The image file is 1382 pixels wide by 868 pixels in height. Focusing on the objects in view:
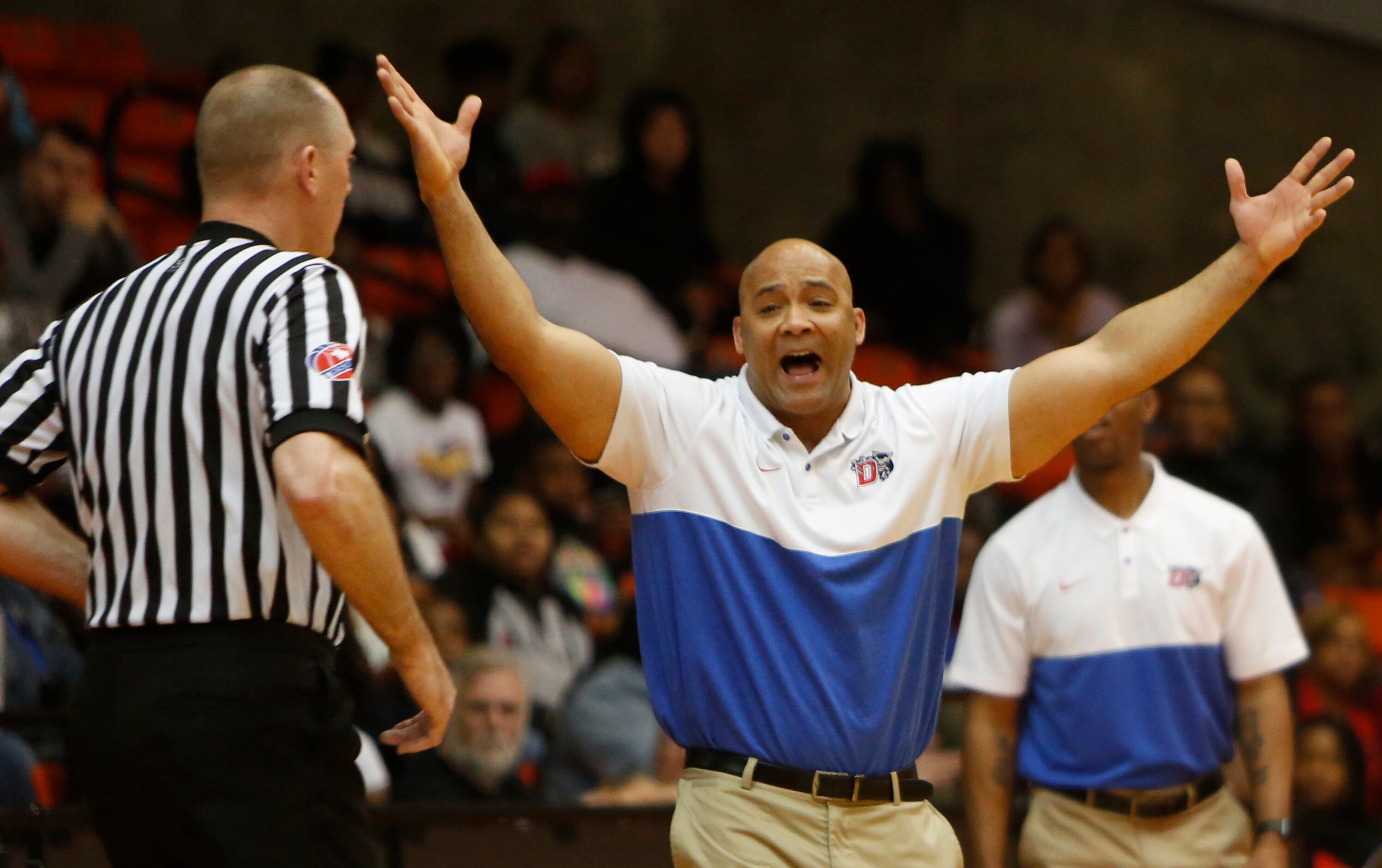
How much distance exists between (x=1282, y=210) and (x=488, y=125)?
19.9 ft

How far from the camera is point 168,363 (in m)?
2.79

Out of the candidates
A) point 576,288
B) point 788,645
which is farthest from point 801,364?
point 576,288

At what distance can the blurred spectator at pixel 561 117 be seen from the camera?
9.45 meters

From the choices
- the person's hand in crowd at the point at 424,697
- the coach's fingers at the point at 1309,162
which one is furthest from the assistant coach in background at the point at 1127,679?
the person's hand in crowd at the point at 424,697

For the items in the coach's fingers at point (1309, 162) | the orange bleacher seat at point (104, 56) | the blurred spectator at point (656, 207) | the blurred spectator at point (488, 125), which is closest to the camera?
the coach's fingers at point (1309, 162)

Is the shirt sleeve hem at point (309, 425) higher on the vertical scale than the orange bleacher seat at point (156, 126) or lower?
lower

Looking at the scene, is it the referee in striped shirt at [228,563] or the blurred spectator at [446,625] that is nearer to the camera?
the referee in striped shirt at [228,563]

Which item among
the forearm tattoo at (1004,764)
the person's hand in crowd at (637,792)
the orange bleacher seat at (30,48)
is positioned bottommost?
the person's hand in crowd at (637,792)

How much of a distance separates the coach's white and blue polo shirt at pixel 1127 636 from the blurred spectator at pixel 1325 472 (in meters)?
4.63

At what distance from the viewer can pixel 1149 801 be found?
4.35 m

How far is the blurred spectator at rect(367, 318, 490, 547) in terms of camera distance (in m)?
7.33

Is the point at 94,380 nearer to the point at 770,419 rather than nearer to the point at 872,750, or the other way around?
the point at 770,419

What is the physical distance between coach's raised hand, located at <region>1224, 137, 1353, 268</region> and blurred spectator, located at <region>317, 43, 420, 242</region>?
5.44 m

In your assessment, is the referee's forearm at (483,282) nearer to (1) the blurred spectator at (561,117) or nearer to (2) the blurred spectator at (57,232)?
(2) the blurred spectator at (57,232)
